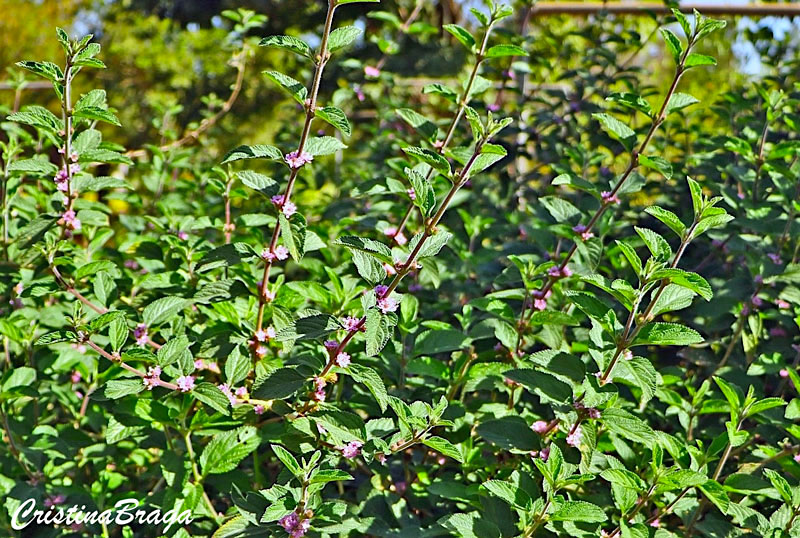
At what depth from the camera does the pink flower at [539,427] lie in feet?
5.28

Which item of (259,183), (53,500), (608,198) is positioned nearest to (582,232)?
(608,198)

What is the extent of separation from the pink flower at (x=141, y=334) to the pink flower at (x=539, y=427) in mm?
852

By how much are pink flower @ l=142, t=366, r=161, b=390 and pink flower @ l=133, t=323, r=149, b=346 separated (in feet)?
0.29

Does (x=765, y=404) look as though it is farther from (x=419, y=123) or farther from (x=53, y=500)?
(x=53, y=500)

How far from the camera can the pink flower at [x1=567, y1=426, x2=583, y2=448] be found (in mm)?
1504

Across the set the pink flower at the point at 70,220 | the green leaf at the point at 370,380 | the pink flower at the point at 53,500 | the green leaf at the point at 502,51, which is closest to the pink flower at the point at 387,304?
the green leaf at the point at 370,380

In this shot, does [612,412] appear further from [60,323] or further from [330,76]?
[330,76]

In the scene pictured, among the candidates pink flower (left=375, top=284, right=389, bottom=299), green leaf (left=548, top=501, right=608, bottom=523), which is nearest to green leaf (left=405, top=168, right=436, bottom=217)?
pink flower (left=375, top=284, right=389, bottom=299)

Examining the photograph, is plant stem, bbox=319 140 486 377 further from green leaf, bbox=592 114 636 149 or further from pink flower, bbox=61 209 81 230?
pink flower, bbox=61 209 81 230

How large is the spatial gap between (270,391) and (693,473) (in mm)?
826

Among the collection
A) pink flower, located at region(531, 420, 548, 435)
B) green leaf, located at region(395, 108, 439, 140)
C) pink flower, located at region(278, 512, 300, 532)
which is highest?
green leaf, located at region(395, 108, 439, 140)

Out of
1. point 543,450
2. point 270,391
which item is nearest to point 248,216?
point 270,391

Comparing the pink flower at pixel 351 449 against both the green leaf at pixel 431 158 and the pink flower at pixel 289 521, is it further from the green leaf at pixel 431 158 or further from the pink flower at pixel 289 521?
the green leaf at pixel 431 158

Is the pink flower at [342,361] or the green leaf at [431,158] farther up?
the green leaf at [431,158]
